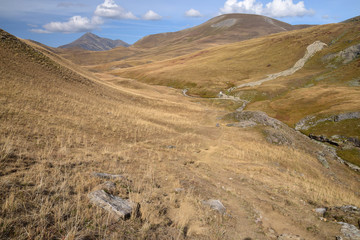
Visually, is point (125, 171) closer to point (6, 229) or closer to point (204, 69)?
point (6, 229)

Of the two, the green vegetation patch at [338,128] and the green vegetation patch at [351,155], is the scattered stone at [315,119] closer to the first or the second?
the green vegetation patch at [338,128]

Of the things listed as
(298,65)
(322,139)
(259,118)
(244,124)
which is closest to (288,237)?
(244,124)

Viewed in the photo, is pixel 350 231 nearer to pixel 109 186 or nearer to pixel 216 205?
pixel 216 205

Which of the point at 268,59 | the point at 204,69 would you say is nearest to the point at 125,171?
the point at 204,69

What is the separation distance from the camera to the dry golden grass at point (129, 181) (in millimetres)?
6762

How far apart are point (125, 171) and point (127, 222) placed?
552 cm

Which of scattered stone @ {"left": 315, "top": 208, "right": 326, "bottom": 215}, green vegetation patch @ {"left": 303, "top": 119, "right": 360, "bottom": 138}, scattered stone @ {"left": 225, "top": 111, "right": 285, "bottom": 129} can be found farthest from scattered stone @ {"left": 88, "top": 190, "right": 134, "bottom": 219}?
green vegetation patch @ {"left": 303, "top": 119, "right": 360, "bottom": 138}

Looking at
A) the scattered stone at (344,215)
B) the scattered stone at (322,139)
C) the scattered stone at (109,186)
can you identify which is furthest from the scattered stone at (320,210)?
the scattered stone at (322,139)

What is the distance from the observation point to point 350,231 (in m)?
9.97

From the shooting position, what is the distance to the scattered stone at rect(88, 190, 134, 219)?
7551 mm

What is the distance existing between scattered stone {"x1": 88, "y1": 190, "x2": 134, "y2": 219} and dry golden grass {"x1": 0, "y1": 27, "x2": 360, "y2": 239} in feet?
1.03

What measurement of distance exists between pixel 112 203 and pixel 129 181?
3.02 m

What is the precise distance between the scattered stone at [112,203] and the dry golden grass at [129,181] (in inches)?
12.4

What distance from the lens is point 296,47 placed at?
15300 centimetres
